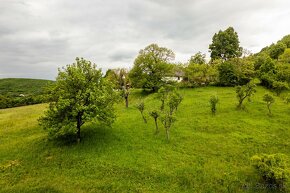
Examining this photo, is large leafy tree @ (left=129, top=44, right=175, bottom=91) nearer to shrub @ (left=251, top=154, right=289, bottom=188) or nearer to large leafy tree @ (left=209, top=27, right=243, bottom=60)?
large leafy tree @ (left=209, top=27, right=243, bottom=60)

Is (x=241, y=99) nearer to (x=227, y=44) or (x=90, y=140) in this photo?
(x=90, y=140)

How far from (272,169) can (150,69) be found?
4787 centimetres

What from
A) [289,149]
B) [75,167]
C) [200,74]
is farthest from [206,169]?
[200,74]

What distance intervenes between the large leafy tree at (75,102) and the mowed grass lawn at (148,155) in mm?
3218

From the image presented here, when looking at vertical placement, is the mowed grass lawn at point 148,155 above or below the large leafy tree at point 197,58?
below

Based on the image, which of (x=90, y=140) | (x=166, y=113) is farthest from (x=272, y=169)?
(x=90, y=140)

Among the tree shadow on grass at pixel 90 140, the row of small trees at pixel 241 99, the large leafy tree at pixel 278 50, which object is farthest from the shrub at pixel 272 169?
the large leafy tree at pixel 278 50

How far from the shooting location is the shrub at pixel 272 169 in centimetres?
2038

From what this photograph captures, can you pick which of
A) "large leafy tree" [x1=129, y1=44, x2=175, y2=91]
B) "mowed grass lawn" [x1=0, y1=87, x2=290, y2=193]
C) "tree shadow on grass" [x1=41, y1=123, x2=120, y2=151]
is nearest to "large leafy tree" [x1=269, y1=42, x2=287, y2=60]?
"large leafy tree" [x1=129, y1=44, x2=175, y2=91]

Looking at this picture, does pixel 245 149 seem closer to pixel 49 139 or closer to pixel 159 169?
pixel 159 169

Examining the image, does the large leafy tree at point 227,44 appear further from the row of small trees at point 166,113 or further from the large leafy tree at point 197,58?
the row of small trees at point 166,113

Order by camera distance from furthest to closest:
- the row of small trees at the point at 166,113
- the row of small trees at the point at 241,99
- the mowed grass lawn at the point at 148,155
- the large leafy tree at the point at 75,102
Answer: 1. the row of small trees at the point at 241,99
2. the row of small trees at the point at 166,113
3. the large leafy tree at the point at 75,102
4. the mowed grass lawn at the point at 148,155

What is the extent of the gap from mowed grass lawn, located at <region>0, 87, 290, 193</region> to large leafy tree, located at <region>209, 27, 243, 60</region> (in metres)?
49.9

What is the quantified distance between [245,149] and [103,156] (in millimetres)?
18646
